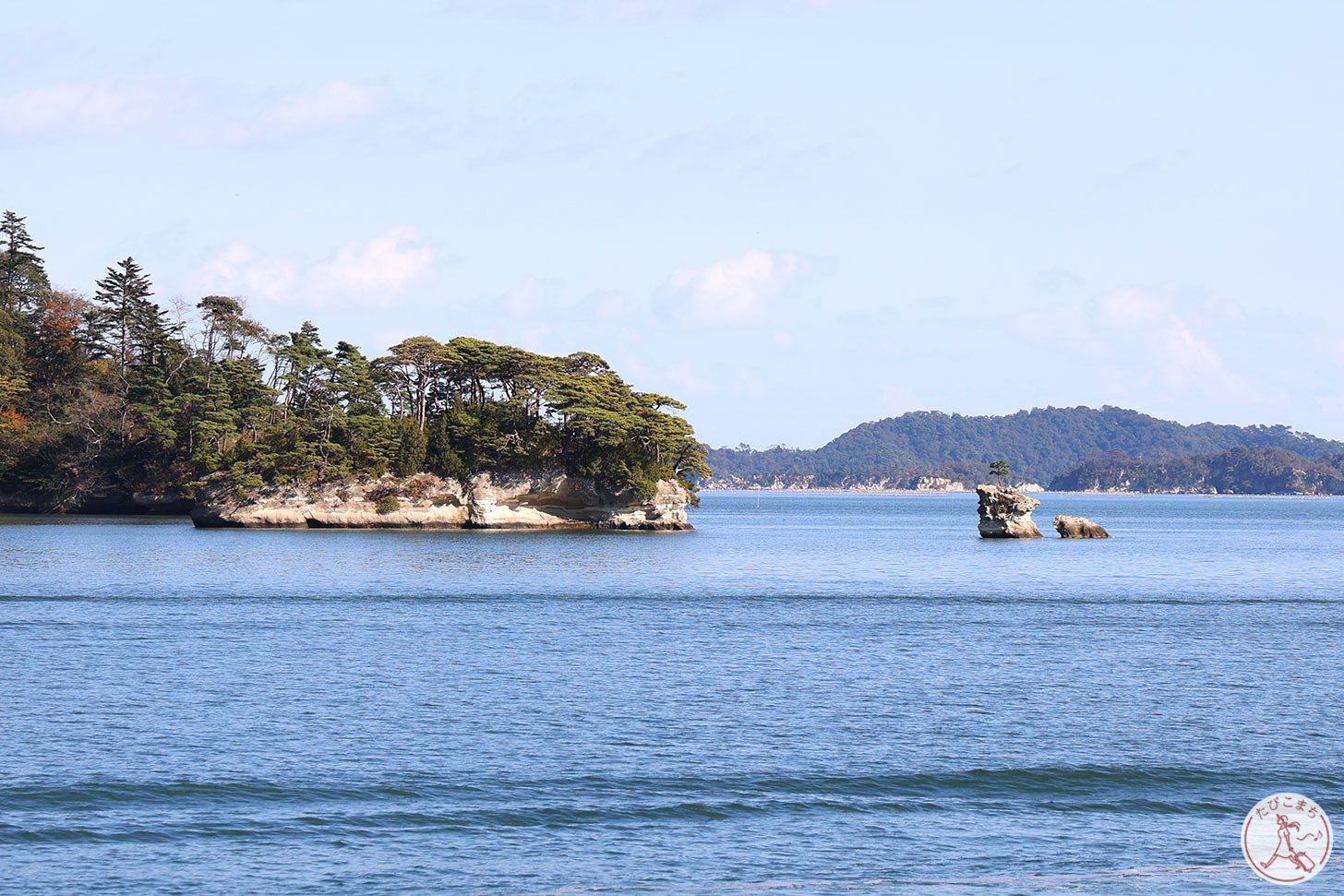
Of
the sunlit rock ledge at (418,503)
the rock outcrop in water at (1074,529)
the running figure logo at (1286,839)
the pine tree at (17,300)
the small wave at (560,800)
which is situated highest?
the pine tree at (17,300)

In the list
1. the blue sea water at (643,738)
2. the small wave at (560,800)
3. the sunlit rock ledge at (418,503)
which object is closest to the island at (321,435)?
the sunlit rock ledge at (418,503)

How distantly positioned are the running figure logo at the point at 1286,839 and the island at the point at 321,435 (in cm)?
7324

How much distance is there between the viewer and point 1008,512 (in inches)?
→ 3622

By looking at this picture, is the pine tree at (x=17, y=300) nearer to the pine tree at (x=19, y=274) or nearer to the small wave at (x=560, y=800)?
the pine tree at (x=19, y=274)

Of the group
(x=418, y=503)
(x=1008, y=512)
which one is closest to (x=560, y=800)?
(x=418, y=503)

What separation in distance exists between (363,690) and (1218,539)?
8963 cm

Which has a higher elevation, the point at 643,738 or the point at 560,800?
the point at 643,738

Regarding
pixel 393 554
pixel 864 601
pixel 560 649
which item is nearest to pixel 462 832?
pixel 560 649

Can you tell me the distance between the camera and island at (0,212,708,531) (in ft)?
303

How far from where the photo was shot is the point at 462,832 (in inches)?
714

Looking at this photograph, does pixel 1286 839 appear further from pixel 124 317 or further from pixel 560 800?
pixel 124 317

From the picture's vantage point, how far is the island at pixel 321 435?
92500 millimetres

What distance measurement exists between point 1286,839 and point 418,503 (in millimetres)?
79194

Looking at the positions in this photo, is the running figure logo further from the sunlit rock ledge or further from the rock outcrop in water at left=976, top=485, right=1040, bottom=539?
the sunlit rock ledge
